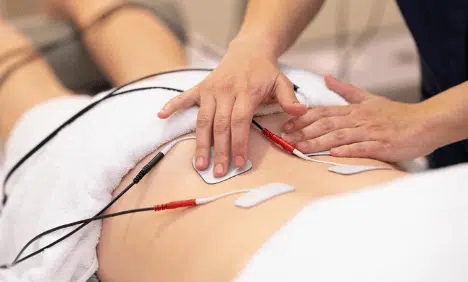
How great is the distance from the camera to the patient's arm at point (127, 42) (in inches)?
53.0

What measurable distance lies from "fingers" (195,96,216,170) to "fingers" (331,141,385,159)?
8.5 inches

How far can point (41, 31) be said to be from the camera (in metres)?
1.67

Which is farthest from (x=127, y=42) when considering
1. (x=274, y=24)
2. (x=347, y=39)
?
(x=347, y=39)

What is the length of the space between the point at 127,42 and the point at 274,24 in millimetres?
479

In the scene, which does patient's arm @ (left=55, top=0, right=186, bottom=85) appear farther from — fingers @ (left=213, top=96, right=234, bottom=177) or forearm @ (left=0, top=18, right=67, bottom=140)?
fingers @ (left=213, top=96, right=234, bottom=177)

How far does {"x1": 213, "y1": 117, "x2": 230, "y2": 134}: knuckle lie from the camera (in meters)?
0.87

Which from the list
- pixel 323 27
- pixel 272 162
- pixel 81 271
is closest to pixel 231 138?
pixel 272 162

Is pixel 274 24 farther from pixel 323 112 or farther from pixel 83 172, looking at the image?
pixel 83 172

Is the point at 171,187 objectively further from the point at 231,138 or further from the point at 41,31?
the point at 41,31

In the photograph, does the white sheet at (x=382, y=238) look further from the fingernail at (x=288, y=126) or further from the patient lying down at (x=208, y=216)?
the fingernail at (x=288, y=126)

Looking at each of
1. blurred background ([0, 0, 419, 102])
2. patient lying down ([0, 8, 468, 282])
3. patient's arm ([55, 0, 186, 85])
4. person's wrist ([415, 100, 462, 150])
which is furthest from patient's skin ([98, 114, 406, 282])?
blurred background ([0, 0, 419, 102])

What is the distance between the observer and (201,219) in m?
0.78

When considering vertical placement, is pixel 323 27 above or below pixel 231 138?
below

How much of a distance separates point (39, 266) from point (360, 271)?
545mm
